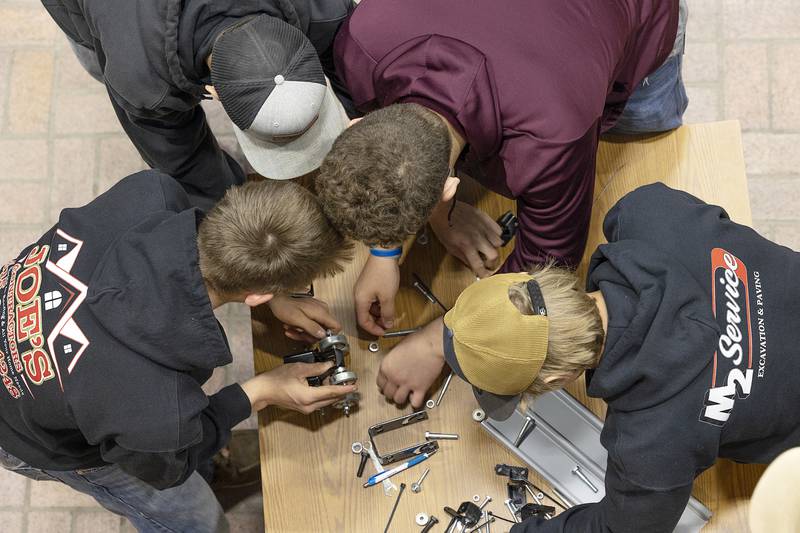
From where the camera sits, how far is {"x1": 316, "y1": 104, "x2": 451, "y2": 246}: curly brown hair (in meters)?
1.50

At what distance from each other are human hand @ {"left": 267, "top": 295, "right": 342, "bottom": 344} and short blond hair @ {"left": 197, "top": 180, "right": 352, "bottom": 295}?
0.28m

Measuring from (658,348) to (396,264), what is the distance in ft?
2.30

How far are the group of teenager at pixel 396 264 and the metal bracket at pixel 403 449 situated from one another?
51 millimetres

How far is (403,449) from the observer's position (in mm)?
1865

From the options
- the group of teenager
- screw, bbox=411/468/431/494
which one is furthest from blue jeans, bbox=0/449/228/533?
screw, bbox=411/468/431/494

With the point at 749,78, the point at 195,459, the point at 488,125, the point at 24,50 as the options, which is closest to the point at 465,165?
the point at 488,125

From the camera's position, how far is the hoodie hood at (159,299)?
4.88 ft

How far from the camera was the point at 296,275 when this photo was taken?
1598 millimetres

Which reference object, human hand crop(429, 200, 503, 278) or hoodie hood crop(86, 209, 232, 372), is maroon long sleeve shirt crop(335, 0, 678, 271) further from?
hoodie hood crop(86, 209, 232, 372)

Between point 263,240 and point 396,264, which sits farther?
point 396,264

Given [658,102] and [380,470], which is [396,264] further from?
[658,102]

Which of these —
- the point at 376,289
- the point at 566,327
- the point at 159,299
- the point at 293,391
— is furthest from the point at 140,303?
the point at 566,327

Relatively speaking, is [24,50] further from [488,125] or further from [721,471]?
[721,471]

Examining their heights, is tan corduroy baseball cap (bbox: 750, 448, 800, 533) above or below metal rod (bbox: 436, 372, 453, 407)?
above
